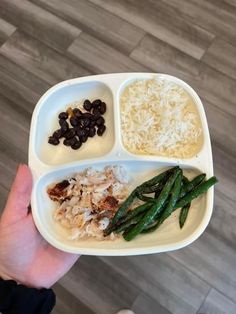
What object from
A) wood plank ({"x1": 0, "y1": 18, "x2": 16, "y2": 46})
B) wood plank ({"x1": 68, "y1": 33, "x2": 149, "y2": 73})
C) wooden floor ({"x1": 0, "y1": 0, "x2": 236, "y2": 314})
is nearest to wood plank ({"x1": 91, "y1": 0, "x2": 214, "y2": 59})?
wooden floor ({"x1": 0, "y1": 0, "x2": 236, "y2": 314})

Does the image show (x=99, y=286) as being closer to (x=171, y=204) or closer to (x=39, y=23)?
(x=171, y=204)

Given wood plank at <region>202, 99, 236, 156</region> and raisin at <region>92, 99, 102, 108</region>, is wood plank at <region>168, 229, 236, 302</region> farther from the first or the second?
raisin at <region>92, 99, 102, 108</region>

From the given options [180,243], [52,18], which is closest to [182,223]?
[180,243]

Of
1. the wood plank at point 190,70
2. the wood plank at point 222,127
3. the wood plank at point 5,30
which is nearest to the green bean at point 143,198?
the wood plank at point 222,127

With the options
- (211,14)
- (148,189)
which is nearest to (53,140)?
(148,189)

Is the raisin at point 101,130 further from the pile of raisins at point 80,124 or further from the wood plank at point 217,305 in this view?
the wood plank at point 217,305

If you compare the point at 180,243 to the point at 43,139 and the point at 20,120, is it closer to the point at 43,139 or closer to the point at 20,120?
the point at 43,139
